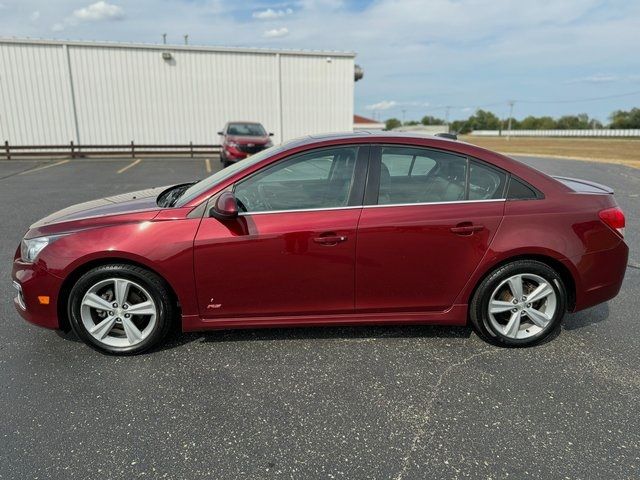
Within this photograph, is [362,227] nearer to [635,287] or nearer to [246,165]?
[246,165]

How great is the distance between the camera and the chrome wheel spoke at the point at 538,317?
3.46 meters

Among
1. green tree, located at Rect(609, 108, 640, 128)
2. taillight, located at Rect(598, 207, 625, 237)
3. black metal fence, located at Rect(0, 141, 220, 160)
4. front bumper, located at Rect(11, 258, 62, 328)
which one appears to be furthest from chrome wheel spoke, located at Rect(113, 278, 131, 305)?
green tree, located at Rect(609, 108, 640, 128)

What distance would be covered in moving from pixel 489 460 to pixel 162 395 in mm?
1899

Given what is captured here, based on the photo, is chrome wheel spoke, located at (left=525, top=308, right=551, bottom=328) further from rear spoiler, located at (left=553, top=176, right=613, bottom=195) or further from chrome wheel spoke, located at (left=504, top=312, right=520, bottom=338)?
rear spoiler, located at (left=553, top=176, right=613, bottom=195)

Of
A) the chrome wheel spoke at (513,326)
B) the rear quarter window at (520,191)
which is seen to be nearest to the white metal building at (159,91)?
the rear quarter window at (520,191)

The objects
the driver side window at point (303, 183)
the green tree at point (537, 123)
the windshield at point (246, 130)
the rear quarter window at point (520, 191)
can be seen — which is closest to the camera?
the driver side window at point (303, 183)

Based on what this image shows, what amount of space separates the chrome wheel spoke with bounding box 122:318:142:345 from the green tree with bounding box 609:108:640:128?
130 meters

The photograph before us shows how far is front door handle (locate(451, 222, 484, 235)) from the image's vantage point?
3291mm

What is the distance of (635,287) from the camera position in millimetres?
4730

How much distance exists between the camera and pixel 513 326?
3465mm

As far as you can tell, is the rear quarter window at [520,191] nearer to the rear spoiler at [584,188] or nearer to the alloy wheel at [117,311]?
the rear spoiler at [584,188]

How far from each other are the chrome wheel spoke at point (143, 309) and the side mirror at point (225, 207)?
30.8 inches

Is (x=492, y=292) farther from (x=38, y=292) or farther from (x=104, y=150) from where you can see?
(x=104, y=150)

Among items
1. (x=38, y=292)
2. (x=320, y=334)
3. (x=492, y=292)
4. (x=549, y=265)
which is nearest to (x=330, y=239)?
(x=320, y=334)
